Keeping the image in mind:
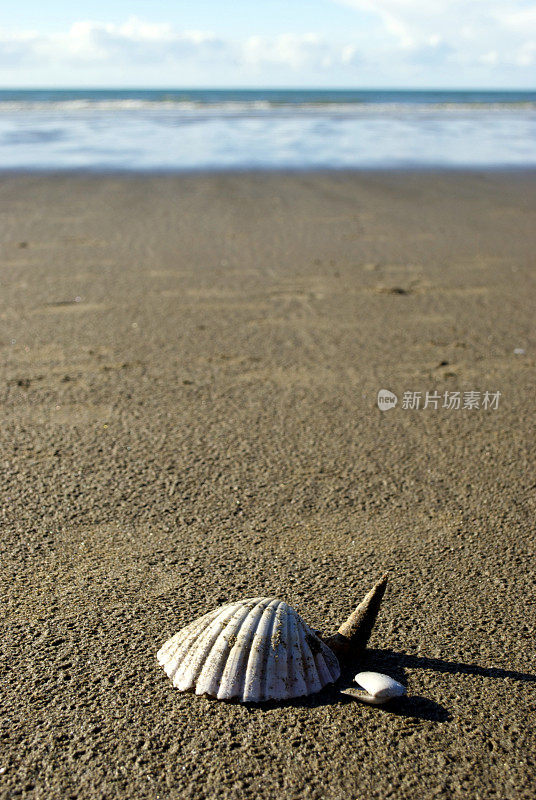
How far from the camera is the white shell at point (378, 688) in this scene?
185cm

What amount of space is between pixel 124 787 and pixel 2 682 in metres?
0.52

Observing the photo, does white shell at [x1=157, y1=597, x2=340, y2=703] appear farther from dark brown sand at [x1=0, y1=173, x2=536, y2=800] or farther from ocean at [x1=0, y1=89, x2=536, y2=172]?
ocean at [x1=0, y1=89, x2=536, y2=172]

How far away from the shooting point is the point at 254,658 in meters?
1.86

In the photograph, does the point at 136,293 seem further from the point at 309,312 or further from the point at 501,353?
the point at 501,353

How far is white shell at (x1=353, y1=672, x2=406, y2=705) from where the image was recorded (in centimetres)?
185

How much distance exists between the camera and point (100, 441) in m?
3.39

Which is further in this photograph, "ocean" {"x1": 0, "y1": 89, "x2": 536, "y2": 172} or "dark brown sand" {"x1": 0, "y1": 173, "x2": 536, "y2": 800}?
"ocean" {"x1": 0, "y1": 89, "x2": 536, "y2": 172}

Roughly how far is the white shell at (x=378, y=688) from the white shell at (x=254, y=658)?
9cm

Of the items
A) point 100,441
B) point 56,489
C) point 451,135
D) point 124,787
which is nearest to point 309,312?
point 100,441

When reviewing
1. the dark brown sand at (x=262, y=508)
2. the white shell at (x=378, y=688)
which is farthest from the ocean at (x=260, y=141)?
the white shell at (x=378, y=688)

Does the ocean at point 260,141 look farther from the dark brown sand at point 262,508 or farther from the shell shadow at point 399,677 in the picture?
the shell shadow at point 399,677

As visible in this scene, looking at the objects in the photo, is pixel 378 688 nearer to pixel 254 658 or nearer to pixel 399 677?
pixel 399 677

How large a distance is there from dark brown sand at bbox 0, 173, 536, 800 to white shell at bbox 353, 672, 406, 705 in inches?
2.1

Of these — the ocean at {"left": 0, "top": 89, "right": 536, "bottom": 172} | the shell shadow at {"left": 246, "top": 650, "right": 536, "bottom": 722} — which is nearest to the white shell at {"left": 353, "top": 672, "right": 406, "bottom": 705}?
the shell shadow at {"left": 246, "top": 650, "right": 536, "bottom": 722}
